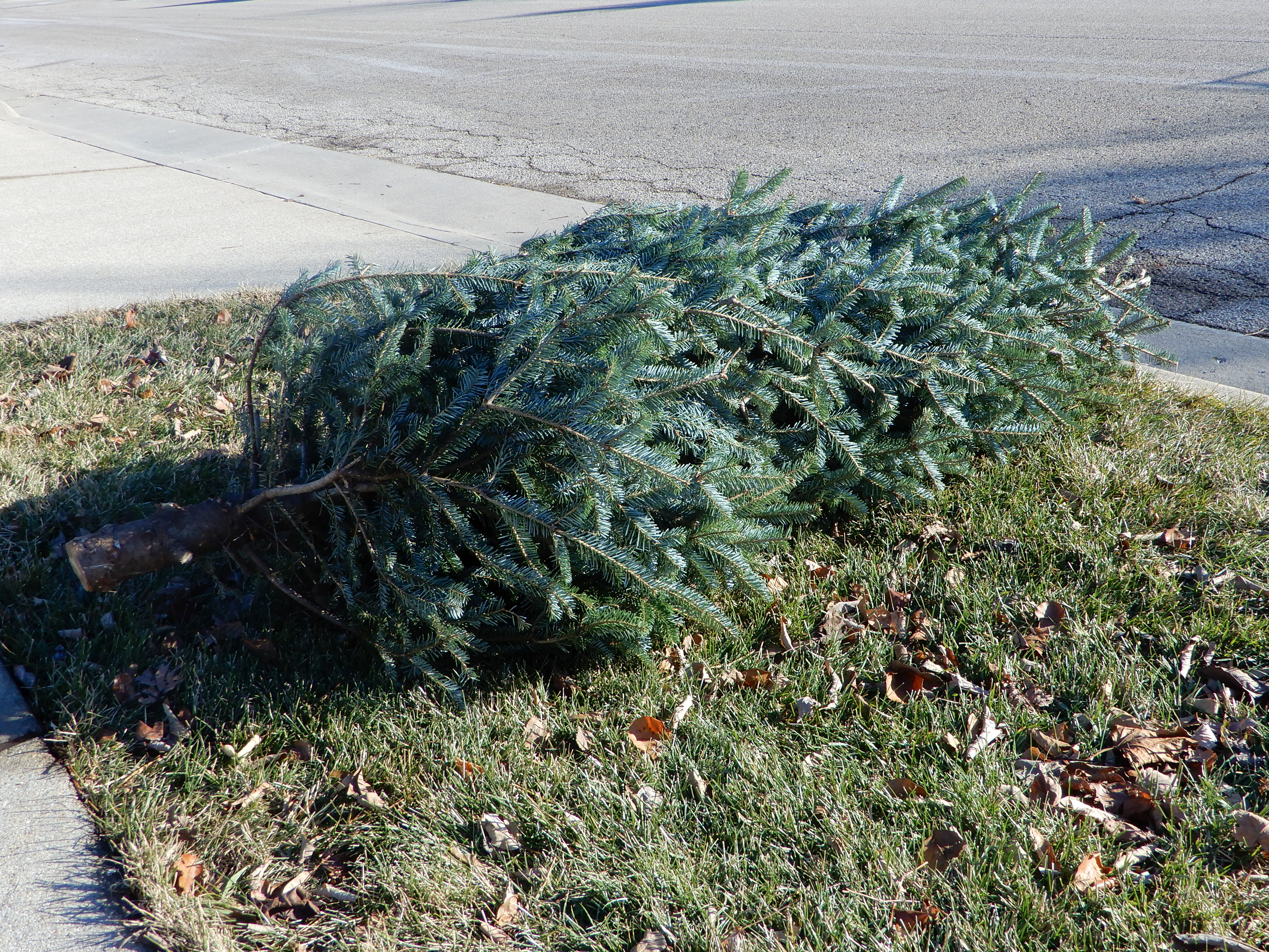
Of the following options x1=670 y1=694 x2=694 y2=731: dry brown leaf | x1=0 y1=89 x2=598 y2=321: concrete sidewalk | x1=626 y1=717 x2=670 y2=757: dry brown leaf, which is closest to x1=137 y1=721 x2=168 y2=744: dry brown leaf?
x1=626 y1=717 x2=670 y2=757: dry brown leaf

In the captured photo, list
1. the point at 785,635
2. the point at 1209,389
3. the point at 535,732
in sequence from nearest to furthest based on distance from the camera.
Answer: the point at 535,732 < the point at 785,635 < the point at 1209,389

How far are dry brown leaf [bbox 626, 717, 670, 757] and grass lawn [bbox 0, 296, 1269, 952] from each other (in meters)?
0.03

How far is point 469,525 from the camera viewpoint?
2.62 metres

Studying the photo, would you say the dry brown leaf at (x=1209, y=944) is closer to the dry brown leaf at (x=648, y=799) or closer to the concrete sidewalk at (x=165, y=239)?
the dry brown leaf at (x=648, y=799)

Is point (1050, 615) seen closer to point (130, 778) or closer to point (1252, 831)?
point (1252, 831)

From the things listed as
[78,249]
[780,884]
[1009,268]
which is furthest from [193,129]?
[780,884]

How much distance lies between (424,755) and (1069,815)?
158 centimetres

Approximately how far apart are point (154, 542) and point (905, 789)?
6.95 feet

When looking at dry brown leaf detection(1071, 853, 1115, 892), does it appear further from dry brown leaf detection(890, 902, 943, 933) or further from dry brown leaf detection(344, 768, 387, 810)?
dry brown leaf detection(344, 768, 387, 810)

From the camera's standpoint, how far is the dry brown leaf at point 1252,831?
211 centimetres

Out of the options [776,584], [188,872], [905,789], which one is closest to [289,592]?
[188,872]

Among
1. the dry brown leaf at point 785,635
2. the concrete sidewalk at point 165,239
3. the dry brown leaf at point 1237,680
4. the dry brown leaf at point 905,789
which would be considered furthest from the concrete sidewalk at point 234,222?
the dry brown leaf at point 905,789

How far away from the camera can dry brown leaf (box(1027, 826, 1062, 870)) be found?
2.10 metres

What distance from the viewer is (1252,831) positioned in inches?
83.9
